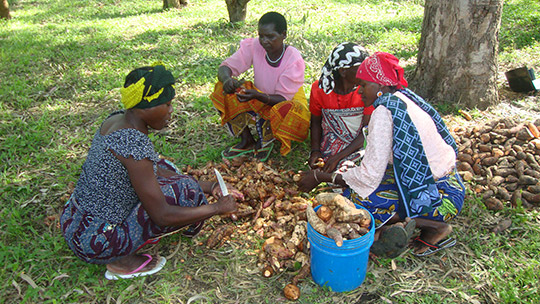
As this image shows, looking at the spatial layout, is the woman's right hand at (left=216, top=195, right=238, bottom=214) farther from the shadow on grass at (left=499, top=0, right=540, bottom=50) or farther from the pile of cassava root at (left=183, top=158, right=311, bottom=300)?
the shadow on grass at (left=499, top=0, right=540, bottom=50)

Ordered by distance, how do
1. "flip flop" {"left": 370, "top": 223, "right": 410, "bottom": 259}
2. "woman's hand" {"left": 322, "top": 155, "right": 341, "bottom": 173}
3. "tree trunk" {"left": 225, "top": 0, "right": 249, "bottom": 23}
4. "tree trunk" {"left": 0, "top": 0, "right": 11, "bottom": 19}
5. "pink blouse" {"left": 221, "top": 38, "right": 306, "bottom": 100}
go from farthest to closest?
"tree trunk" {"left": 0, "top": 0, "right": 11, "bottom": 19} < "tree trunk" {"left": 225, "top": 0, "right": 249, "bottom": 23} < "pink blouse" {"left": 221, "top": 38, "right": 306, "bottom": 100} < "woman's hand" {"left": 322, "top": 155, "right": 341, "bottom": 173} < "flip flop" {"left": 370, "top": 223, "right": 410, "bottom": 259}

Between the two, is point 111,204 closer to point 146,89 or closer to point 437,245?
point 146,89

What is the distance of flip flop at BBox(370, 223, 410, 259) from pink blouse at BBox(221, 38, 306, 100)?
1590 mm

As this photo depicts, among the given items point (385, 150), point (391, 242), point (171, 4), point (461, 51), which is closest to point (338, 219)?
point (391, 242)

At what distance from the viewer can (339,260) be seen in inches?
85.9

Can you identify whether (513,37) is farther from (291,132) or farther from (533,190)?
(291,132)

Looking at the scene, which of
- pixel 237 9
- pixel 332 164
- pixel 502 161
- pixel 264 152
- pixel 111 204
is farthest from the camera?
pixel 237 9

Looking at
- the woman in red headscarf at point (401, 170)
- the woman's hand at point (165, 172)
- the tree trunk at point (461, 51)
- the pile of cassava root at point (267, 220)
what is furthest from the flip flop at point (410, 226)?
the tree trunk at point (461, 51)

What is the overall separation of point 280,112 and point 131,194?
4.88 ft

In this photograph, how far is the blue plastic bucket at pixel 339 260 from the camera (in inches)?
84.4

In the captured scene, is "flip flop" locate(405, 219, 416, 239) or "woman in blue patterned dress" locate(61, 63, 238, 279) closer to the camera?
"woman in blue patterned dress" locate(61, 63, 238, 279)

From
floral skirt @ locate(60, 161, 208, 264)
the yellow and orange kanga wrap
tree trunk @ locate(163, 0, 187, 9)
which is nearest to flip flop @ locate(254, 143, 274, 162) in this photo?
the yellow and orange kanga wrap

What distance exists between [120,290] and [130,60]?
4200 mm

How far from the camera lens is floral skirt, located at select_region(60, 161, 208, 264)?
91.9 inches
